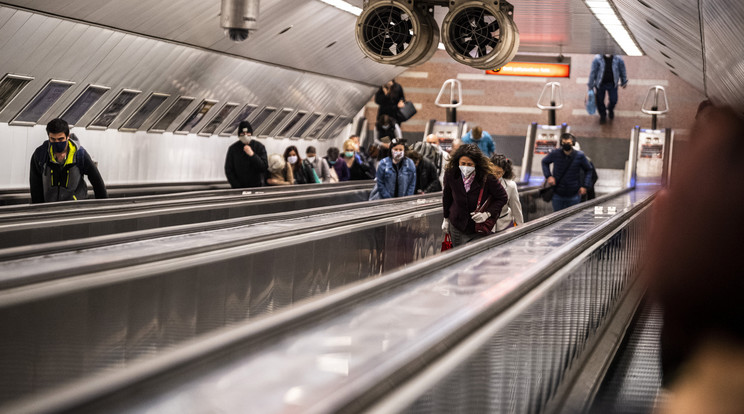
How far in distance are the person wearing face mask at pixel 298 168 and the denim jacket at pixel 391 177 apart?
3665 mm

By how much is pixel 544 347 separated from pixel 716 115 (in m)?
2.29

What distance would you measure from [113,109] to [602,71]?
15.7 metres

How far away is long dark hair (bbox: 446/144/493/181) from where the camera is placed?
8930 millimetres

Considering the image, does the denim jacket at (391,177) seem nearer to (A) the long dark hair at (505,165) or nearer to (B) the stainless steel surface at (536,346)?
(A) the long dark hair at (505,165)

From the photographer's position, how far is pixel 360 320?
3627 mm

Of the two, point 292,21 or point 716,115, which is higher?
point 292,21

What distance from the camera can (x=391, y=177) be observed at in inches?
518

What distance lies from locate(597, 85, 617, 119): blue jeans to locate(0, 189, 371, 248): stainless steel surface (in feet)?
58.1

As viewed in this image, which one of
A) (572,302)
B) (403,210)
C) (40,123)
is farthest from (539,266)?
(40,123)

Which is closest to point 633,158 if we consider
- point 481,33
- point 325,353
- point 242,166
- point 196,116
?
point 196,116

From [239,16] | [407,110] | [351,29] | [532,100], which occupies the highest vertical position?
[351,29]

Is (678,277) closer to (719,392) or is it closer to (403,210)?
(719,392)

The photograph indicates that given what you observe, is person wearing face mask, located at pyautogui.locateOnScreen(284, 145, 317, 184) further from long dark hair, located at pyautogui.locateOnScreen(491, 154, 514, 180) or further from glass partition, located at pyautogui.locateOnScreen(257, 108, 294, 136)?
long dark hair, located at pyautogui.locateOnScreen(491, 154, 514, 180)

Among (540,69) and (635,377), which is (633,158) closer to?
(540,69)
